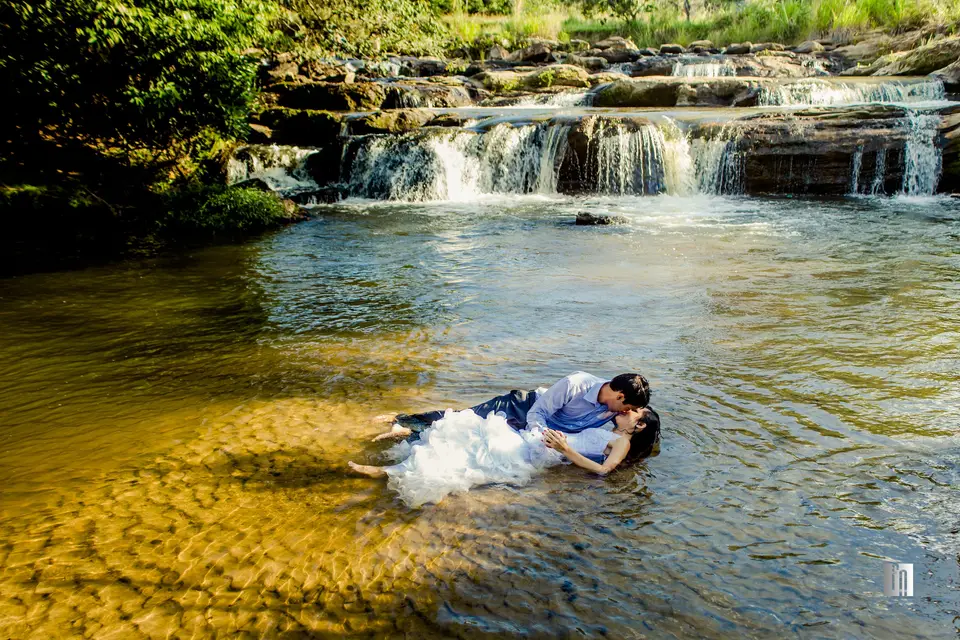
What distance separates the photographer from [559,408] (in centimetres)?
472

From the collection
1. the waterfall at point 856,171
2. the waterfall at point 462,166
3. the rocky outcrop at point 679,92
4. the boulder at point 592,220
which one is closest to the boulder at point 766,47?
the rocky outcrop at point 679,92

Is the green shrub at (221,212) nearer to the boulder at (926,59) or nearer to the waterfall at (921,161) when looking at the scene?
the waterfall at (921,161)

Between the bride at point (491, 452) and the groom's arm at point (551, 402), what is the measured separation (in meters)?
0.15

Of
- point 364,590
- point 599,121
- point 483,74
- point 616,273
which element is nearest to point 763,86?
point 599,121

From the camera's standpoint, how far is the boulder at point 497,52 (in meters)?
33.4

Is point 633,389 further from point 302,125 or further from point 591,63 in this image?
point 591,63

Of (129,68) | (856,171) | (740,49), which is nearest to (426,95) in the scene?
(129,68)

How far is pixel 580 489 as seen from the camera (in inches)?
166

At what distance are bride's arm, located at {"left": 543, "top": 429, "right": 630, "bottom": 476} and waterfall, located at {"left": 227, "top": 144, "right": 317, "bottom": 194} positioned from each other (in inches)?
569

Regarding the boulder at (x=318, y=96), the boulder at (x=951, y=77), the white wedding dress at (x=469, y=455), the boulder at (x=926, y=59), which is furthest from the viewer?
the boulder at (x=926, y=59)

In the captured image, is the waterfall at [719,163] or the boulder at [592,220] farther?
the waterfall at [719,163]

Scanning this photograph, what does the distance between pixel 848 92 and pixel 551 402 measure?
20.3 m

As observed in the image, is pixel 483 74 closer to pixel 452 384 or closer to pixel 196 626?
pixel 452 384

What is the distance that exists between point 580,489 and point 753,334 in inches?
135
